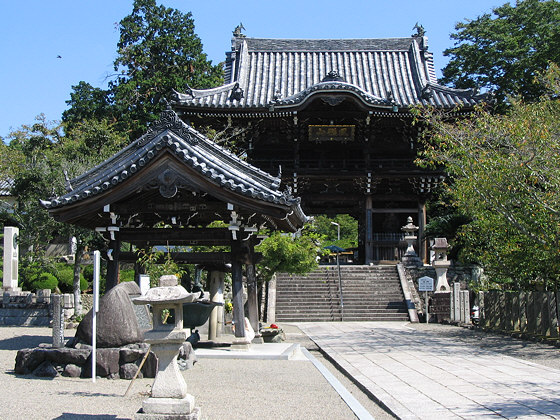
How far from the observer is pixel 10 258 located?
65.8 feet

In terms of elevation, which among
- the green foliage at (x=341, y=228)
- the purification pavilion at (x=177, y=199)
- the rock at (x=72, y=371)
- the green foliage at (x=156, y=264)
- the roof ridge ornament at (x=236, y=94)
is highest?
the roof ridge ornament at (x=236, y=94)

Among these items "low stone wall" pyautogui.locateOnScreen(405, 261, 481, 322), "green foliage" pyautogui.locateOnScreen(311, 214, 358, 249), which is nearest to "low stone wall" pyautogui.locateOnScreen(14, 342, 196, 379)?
"low stone wall" pyautogui.locateOnScreen(405, 261, 481, 322)

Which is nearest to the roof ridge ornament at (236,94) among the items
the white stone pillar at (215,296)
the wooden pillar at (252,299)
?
the white stone pillar at (215,296)

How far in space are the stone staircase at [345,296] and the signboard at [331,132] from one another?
637 centimetres

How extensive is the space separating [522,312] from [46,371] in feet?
41.5

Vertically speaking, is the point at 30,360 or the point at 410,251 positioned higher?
the point at 410,251

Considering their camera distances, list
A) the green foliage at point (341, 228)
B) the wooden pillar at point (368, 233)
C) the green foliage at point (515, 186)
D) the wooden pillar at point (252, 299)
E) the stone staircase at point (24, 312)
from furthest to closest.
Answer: the green foliage at point (341, 228) < the wooden pillar at point (368, 233) < the stone staircase at point (24, 312) < the green foliage at point (515, 186) < the wooden pillar at point (252, 299)

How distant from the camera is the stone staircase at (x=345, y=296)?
2442 centimetres

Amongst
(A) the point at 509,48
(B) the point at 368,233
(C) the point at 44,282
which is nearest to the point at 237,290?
(C) the point at 44,282

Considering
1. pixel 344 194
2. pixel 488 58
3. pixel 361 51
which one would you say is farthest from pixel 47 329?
pixel 488 58

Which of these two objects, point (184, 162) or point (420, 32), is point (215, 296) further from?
point (420, 32)

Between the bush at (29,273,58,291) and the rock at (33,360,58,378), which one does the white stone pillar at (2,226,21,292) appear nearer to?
the bush at (29,273,58,291)

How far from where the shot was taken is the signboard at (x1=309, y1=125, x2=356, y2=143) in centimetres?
3038

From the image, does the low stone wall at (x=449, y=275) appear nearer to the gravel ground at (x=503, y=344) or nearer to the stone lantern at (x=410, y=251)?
the stone lantern at (x=410, y=251)
